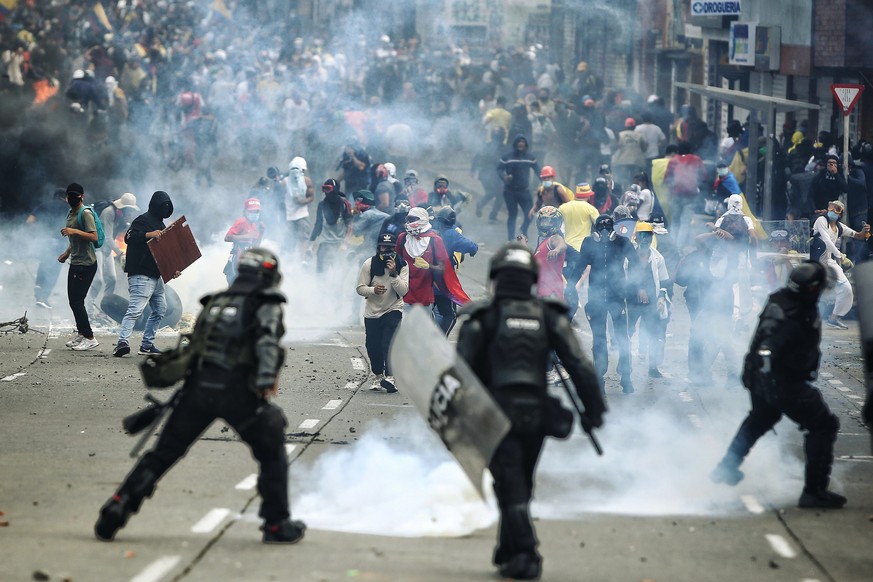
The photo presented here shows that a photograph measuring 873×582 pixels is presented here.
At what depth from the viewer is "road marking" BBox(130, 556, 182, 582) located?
694 cm

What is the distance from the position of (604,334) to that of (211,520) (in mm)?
5788

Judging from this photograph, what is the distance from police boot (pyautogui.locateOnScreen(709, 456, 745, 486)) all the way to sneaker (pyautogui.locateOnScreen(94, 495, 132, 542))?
146 inches

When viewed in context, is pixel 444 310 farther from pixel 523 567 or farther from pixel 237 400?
pixel 523 567

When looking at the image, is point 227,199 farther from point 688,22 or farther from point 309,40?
point 309,40

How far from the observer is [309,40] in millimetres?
43656

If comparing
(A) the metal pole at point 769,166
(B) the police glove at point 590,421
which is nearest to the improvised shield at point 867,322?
(B) the police glove at point 590,421

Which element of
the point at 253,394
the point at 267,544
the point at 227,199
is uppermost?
the point at 253,394

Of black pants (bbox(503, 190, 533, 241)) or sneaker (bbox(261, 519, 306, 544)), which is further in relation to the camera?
black pants (bbox(503, 190, 533, 241))

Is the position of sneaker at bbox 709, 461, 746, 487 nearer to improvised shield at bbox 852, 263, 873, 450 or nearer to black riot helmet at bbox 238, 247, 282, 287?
improvised shield at bbox 852, 263, 873, 450

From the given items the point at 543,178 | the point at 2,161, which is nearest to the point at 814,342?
the point at 543,178

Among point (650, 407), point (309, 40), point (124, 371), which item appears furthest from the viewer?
point (309, 40)

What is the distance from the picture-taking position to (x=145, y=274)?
1456 cm

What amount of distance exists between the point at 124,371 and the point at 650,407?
4.66m

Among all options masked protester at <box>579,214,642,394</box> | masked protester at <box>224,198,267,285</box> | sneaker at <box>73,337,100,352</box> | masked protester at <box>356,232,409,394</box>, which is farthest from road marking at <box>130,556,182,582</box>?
masked protester at <box>224,198,267,285</box>
